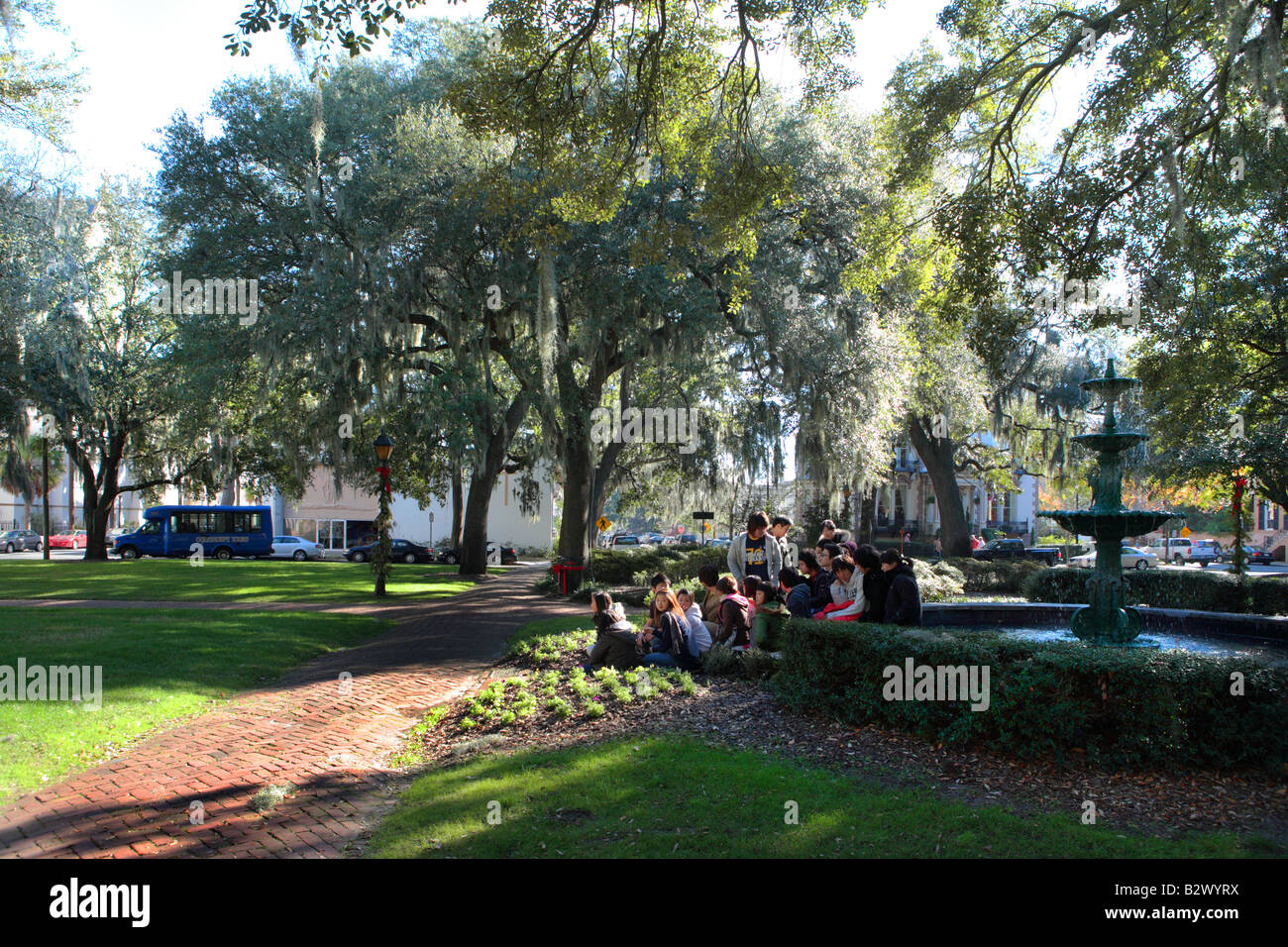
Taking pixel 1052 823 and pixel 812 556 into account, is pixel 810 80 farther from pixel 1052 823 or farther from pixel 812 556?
pixel 1052 823

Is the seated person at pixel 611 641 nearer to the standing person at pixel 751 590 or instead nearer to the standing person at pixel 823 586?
the standing person at pixel 751 590

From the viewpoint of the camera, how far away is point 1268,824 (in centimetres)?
480

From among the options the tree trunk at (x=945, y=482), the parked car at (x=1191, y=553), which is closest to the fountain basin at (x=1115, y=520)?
the tree trunk at (x=945, y=482)

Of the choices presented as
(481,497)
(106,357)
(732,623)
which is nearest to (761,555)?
(732,623)

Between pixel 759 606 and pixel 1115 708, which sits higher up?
pixel 759 606

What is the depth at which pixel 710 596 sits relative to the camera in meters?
10.7

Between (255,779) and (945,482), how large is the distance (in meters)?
28.7

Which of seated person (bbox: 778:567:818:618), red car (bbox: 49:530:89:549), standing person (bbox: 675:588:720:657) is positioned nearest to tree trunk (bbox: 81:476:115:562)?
red car (bbox: 49:530:89:549)

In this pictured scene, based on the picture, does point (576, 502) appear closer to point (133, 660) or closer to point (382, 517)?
point (382, 517)

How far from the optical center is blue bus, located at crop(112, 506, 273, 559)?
143ft

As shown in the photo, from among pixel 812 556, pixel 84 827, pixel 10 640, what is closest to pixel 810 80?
pixel 812 556

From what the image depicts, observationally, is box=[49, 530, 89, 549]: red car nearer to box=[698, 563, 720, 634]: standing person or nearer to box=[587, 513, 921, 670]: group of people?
box=[698, 563, 720, 634]: standing person

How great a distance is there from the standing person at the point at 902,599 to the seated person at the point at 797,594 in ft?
3.72

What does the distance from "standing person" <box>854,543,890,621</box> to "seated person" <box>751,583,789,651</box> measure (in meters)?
1.06
